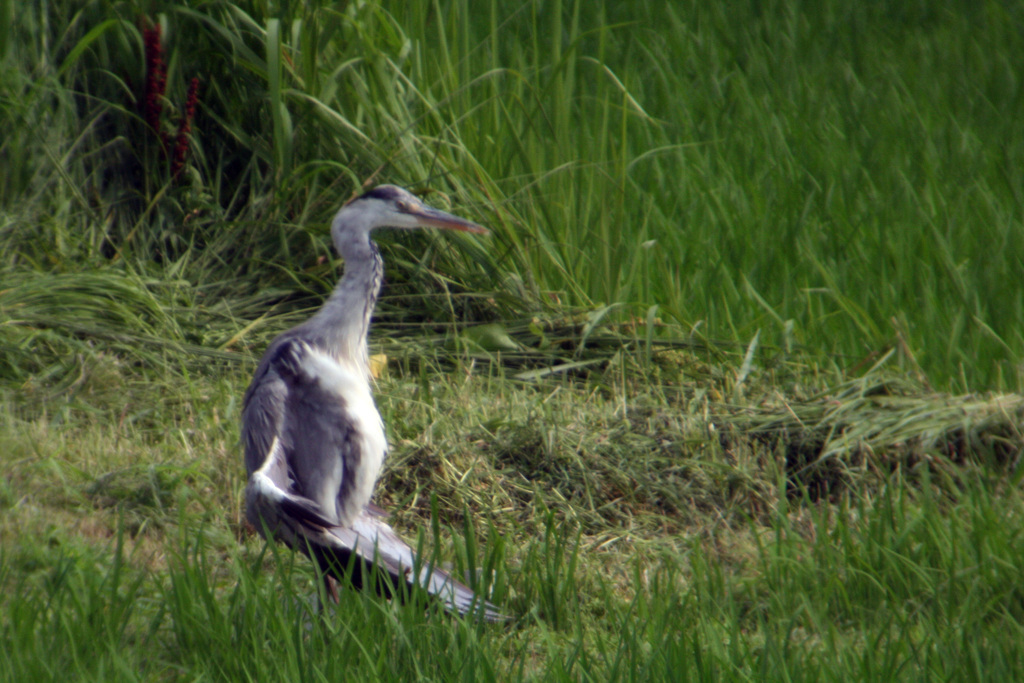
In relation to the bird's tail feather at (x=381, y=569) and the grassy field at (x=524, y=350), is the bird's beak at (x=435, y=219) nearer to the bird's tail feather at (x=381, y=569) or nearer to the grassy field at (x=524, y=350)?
the grassy field at (x=524, y=350)

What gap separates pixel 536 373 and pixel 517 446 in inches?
24.4

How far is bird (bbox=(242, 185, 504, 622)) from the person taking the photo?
6.57 ft

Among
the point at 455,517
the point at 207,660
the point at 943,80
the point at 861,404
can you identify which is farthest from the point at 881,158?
the point at 207,660

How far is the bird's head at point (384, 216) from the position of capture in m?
2.49

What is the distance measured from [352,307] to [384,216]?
256mm

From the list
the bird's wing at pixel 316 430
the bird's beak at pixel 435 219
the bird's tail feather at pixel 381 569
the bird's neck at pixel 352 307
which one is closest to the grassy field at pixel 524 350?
the bird's tail feather at pixel 381 569

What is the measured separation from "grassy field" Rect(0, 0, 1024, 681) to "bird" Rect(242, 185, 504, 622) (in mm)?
100

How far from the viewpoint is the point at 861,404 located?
10.4 feet

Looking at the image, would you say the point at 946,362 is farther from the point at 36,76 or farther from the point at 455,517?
the point at 36,76

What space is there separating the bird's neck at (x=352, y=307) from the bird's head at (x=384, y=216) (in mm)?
43

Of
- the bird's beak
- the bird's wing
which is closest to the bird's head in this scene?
the bird's beak

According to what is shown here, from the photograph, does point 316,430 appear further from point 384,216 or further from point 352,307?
point 384,216

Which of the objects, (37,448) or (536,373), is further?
(536,373)

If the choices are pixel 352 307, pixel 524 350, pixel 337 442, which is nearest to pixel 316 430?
pixel 337 442
